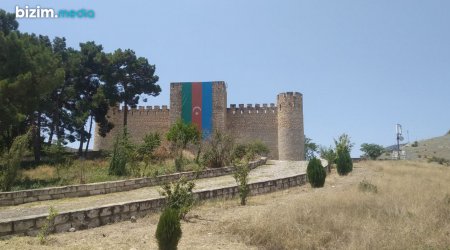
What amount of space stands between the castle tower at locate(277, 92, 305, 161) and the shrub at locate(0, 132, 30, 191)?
21640mm

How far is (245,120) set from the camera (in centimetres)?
3444

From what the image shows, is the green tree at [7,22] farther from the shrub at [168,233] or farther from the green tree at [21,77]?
the shrub at [168,233]

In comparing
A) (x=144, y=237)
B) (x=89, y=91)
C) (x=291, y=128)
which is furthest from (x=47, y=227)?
(x=291, y=128)

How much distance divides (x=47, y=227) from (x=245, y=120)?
28.6 meters

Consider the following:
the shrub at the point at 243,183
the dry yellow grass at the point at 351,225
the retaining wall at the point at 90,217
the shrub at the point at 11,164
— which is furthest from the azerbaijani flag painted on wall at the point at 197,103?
the dry yellow grass at the point at 351,225

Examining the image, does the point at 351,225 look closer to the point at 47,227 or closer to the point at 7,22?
the point at 47,227

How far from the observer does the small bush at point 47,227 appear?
5.90 m

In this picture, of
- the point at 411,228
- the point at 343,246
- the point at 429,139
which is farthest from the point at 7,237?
the point at 429,139

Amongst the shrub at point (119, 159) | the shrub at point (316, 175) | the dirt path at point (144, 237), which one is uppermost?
the shrub at point (119, 159)

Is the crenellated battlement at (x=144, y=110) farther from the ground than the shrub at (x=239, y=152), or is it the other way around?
the crenellated battlement at (x=144, y=110)

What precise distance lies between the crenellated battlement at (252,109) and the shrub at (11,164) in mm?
23285

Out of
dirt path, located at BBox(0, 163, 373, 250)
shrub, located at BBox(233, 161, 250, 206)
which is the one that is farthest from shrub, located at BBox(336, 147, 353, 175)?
dirt path, located at BBox(0, 163, 373, 250)

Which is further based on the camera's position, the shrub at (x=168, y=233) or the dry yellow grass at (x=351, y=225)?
the dry yellow grass at (x=351, y=225)

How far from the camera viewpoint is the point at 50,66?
59.7 ft
